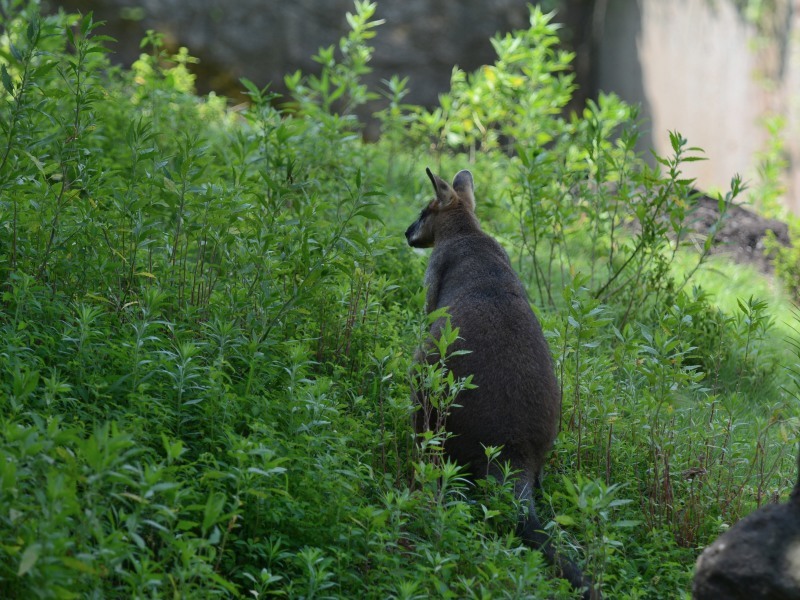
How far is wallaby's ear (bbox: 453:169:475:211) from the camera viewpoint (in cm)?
693

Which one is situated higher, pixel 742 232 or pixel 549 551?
pixel 742 232

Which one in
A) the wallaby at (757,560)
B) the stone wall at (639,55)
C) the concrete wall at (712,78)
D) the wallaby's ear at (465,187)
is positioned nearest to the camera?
the wallaby at (757,560)

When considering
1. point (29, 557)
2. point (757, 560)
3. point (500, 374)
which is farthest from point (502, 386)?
point (29, 557)

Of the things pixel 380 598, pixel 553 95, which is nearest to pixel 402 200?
pixel 553 95

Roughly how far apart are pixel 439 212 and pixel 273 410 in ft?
9.03

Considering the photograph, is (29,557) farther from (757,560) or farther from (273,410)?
(757,560)

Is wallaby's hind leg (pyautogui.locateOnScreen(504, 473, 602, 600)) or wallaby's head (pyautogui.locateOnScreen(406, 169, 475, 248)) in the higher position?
wallaby's head (pyautogui.locateOnScreen(406, 169, 475, 248))

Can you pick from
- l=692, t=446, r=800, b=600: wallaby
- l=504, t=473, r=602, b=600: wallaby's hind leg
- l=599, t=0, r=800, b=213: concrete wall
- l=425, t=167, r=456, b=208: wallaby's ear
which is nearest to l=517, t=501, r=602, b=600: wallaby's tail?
l=504, t=473, r=602, b=600: wallaby's hind leg

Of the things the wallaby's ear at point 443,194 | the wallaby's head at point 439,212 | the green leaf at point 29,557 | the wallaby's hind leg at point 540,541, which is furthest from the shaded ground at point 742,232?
the green leaf at point 29,557

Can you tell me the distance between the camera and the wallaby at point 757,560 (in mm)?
2896

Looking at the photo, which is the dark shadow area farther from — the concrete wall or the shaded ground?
the shaded ground

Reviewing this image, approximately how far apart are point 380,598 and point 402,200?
18.3 feet

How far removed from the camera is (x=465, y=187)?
7062mm

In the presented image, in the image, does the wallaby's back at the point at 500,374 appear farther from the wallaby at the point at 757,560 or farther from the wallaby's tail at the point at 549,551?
the wallaby at the point at 757,560
